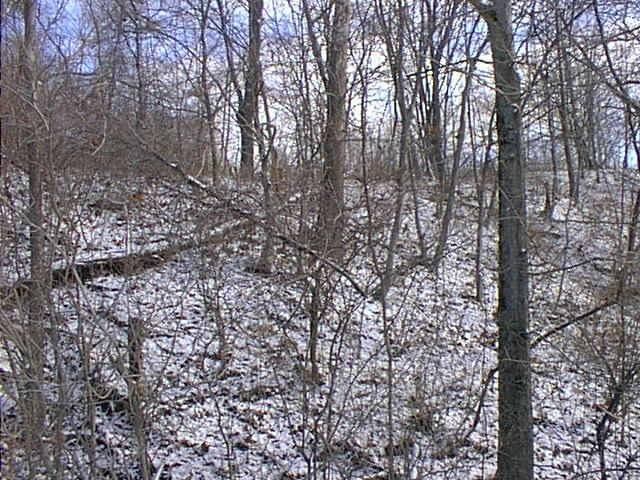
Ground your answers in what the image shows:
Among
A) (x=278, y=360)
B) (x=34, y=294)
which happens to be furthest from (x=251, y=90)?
(x=34, y=294)

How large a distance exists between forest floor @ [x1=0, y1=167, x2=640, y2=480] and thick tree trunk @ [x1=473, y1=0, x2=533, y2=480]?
12.9 inches

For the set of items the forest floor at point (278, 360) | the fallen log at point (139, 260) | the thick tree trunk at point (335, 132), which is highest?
the thick tree trunk at point (335, 132)

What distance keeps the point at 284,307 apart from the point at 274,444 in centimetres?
113

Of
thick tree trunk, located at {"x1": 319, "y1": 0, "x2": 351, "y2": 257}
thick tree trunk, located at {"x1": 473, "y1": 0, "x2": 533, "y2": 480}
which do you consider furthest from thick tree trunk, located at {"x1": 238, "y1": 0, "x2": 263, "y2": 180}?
thick tree trunk, located at {"x1": 473, "y1": 0, "x2": 533, "y2": 480}

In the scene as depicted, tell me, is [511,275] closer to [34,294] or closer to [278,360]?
[278,360]

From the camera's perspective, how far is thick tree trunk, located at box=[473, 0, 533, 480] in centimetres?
405

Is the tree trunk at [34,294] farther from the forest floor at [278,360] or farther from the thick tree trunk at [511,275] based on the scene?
the thick tree trunk at [511,275]

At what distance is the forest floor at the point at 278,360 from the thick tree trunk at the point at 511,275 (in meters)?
0.33

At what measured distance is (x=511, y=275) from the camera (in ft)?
13.6

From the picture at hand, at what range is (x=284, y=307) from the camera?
509 centimetres

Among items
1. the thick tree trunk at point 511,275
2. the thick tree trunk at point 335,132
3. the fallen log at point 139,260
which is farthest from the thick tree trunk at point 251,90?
the thick tree trunk at point 511,275

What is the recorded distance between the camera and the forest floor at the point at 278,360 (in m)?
3.80

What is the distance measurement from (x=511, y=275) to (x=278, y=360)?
1.82 meters

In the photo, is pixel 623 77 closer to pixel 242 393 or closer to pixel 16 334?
pixel 242 393
